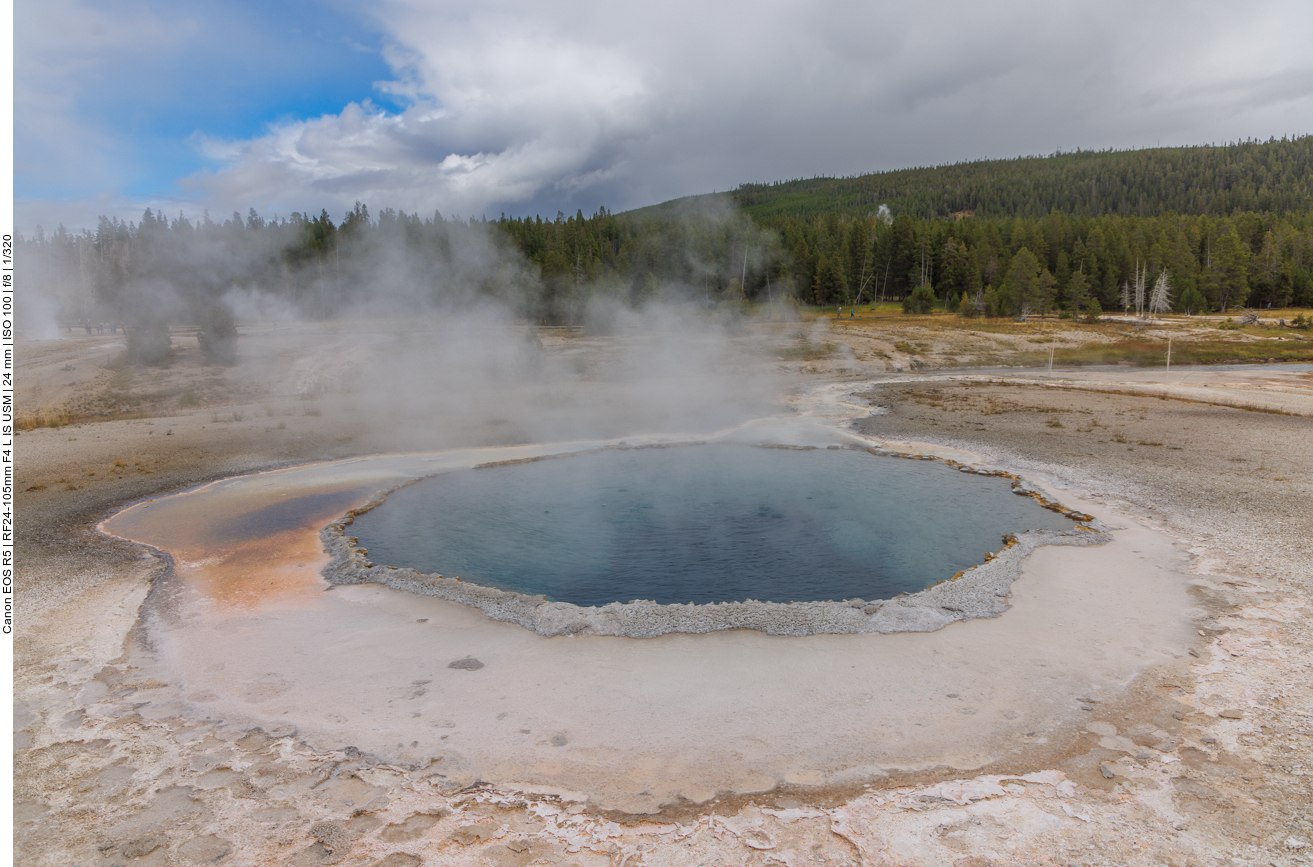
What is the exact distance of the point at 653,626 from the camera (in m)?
5.99

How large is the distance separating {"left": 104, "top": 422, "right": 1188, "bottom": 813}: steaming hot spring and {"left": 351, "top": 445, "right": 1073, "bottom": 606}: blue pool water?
2.0 inches

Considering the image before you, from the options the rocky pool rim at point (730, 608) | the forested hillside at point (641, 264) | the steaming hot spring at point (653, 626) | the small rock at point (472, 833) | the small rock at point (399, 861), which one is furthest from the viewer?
the forested hillside at point (641, 264)

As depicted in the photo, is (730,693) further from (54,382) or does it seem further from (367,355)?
(54,382)

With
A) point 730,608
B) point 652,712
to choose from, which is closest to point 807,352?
point 730,608

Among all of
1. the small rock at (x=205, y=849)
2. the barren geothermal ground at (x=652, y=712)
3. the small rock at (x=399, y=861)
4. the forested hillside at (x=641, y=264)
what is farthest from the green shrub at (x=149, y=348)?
the small rock at (x=399, y=861)

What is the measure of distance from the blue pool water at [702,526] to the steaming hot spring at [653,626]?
0.05 m

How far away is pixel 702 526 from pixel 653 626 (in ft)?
11.1

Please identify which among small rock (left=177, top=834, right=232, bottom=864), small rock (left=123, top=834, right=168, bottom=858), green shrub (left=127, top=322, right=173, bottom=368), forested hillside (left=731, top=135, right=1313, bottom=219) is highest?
forested hillside (left=731, top=135, right=1313, bottom=219)

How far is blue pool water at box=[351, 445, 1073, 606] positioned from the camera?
292 inches

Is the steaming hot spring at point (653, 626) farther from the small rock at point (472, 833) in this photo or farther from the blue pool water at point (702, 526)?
the small rock at point (472, 833)

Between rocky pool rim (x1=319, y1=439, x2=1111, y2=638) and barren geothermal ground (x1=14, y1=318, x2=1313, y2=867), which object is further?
rocky pool rim (x1=319, y1=439, x2=1111, y2=638)

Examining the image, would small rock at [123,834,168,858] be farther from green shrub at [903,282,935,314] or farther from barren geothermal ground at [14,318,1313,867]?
green shrub at [903,282,935,314]

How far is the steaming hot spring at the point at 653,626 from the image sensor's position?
427cm

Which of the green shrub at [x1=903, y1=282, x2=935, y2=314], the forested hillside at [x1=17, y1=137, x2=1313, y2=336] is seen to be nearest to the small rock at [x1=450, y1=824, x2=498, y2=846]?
the forested hillside at [x1=17, y1=137, x2=1313, y2=336]
